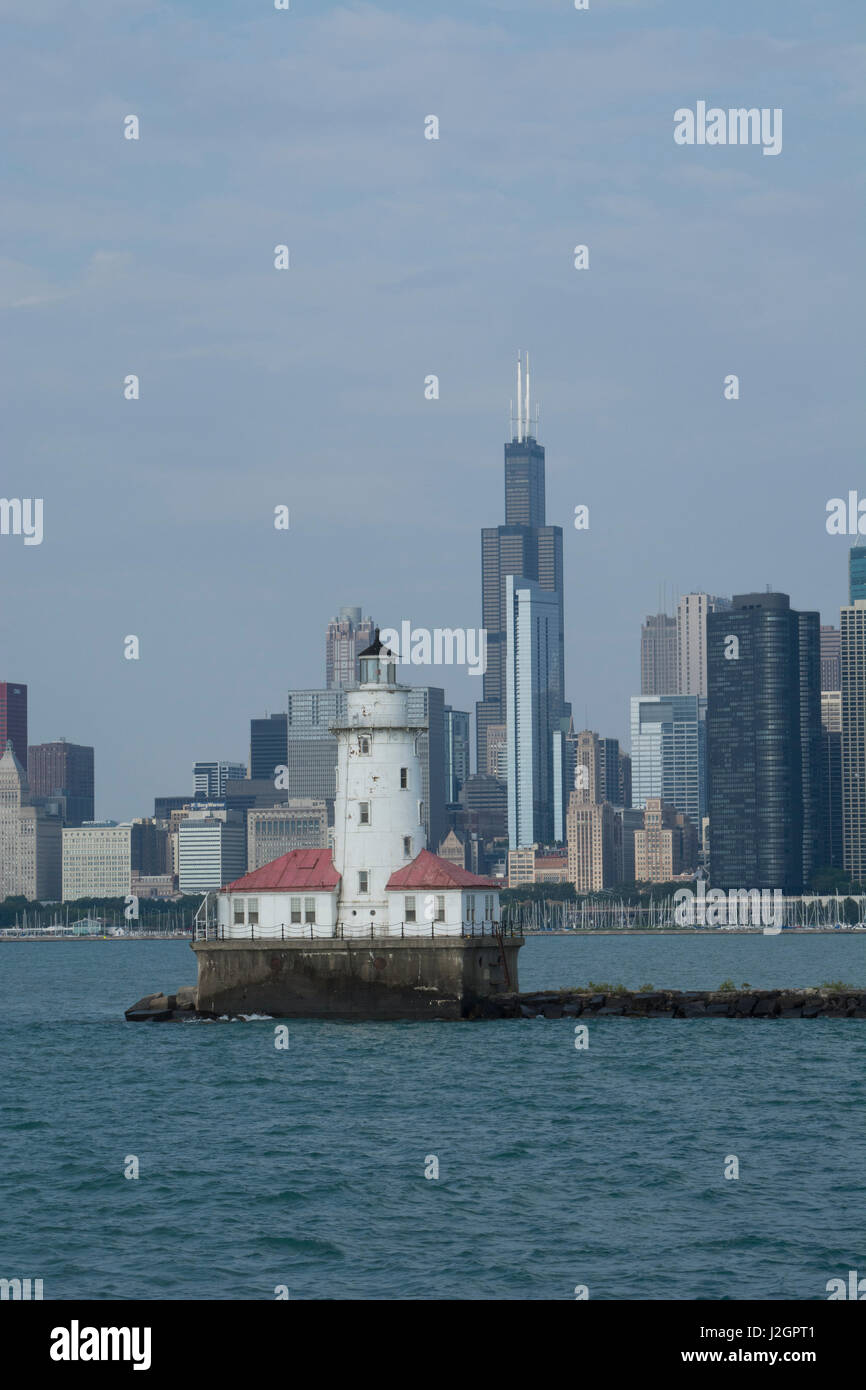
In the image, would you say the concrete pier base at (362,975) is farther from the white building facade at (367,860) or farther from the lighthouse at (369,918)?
the white building facade at (367,860)

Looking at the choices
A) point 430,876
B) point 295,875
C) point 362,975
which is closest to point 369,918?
point 362,975

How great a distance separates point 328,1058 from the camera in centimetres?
5906

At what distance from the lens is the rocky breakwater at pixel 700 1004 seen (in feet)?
239

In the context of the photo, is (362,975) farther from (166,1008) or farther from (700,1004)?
(700,1004)

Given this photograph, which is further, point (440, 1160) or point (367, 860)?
point (367, 860)

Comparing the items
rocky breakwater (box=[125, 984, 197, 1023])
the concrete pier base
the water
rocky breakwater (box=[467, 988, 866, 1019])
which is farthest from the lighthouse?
rocky breakwater (box=[125, 984, 197, 1023])

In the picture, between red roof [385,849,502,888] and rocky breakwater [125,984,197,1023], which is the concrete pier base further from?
rocky breakwater [125,984,197,1023]

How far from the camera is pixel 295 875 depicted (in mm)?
70250

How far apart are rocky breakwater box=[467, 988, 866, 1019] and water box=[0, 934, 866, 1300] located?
835 mm

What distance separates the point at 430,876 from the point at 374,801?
12.0 feet

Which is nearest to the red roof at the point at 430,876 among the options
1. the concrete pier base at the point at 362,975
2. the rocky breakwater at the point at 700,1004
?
the concrete pier base at the point at 362,975

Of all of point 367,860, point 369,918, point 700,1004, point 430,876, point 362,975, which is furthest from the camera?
point 700,1004
